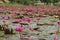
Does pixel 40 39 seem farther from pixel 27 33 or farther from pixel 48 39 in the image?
pixel 27 33

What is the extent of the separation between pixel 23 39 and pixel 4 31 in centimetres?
76

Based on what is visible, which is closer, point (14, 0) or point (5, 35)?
point (5, 35)

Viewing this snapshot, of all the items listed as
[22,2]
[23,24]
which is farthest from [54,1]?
[23,24]

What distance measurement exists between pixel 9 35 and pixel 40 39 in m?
0.50

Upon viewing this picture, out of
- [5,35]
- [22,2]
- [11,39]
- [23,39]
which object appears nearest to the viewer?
[23,39]

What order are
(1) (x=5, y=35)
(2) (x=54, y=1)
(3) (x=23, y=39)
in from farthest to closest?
(2) (x=54, y=1)
(1) (x=5, y=35)
(3) (x=23, y=39)

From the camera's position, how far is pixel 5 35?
3.41m

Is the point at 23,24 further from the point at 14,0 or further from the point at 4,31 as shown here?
the point at 14,0

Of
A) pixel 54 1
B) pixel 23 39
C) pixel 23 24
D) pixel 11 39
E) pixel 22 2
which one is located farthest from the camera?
pixel 54 1

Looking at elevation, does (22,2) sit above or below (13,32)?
below

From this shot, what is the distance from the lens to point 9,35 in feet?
11.2

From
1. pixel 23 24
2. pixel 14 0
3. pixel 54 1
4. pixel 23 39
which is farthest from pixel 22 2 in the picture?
pixel 23 39

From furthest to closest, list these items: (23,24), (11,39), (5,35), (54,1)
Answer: (54,1) → (23,24) → (5,35) → (11,39)

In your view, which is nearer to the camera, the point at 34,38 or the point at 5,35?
the point at 34,38
